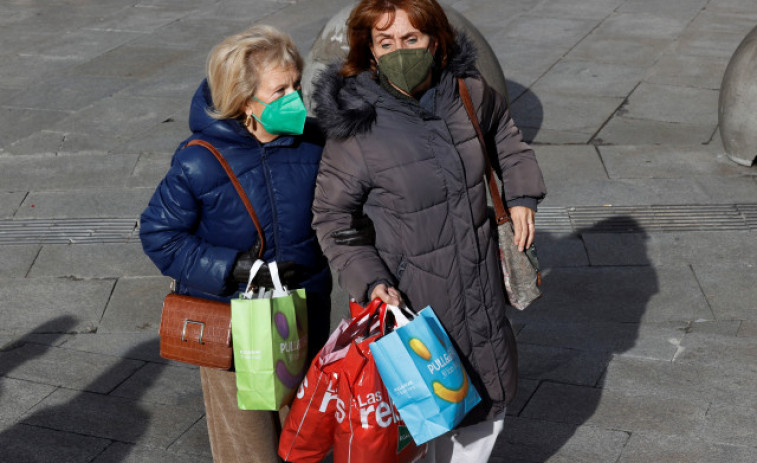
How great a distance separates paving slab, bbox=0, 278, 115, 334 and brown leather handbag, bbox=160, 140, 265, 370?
8.71 feet

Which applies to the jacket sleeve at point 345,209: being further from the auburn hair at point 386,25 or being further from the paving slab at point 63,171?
the paving slab at point 63,171

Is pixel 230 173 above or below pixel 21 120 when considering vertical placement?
above

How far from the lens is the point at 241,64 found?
3.28 m

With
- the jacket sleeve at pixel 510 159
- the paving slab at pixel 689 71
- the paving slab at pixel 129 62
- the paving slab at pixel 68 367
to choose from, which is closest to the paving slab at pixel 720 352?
the jacket sleeve at pixel 510 159

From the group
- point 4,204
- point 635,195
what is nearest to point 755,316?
point 635,195

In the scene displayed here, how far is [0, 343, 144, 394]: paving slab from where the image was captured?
507 centimetres

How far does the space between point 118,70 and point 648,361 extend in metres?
7.86

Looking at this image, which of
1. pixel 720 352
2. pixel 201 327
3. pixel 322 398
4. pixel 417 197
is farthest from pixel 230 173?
pixel 720 352

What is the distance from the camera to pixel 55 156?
8742 mm

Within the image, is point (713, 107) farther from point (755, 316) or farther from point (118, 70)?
point (118, 70)

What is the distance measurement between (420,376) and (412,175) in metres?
0.67

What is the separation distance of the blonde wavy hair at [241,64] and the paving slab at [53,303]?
3.00m

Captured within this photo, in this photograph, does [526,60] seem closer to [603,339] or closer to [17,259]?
[603,339]

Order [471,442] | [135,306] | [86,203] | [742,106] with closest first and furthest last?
[471,442] < [135,306] < [86,203] < [742,106]
